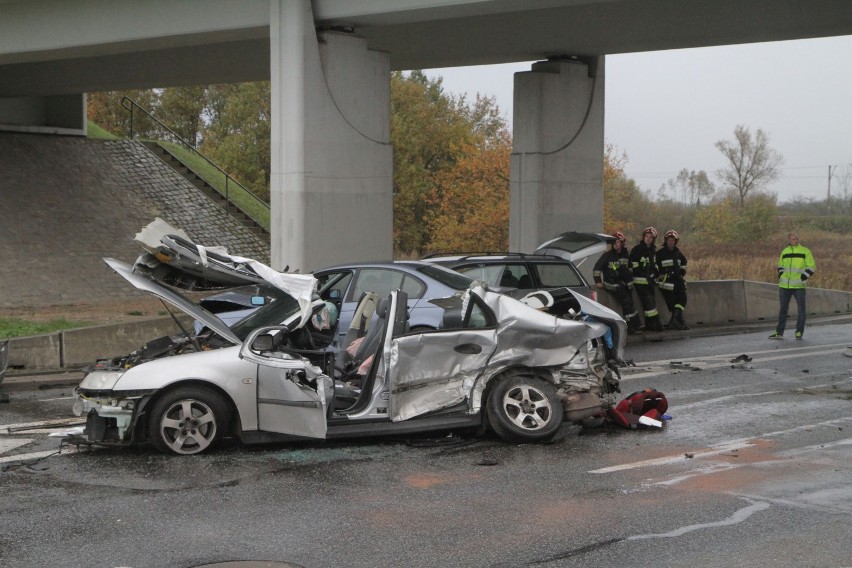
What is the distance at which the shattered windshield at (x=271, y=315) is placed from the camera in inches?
366

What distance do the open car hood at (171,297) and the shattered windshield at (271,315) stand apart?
0.31 m

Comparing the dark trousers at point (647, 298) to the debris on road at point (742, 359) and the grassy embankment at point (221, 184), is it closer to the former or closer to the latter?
the debris on road at point (742, 359)

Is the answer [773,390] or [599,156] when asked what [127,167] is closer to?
[599,156]

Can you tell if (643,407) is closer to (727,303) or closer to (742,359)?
(742,359)

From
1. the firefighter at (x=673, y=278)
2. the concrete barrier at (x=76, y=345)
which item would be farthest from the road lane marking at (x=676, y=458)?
the firefighter at (x=673, y=278)

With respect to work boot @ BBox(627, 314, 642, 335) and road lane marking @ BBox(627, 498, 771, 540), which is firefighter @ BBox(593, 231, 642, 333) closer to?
work boot @ BBox(627, 314, 642, 335)

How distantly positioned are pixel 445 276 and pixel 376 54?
29.2 feet

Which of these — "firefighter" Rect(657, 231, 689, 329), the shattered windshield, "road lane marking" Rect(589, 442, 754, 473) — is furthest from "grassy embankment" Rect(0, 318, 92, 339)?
"road lane marking" Rect(589, 442, 754, 473)

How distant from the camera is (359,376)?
9391 mm

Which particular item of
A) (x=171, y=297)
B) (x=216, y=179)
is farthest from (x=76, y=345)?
(x=216, y=179)

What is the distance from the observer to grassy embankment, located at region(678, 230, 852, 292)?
116ft

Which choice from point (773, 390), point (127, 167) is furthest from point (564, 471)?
point (127, 167)

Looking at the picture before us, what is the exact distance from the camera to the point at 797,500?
718 cm

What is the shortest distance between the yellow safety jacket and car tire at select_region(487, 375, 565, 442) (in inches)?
422
